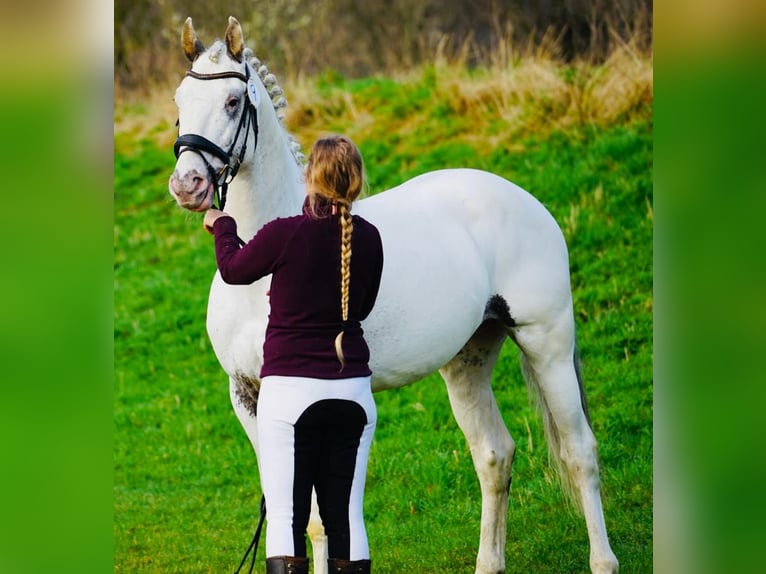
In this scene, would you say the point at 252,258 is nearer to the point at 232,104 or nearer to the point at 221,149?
the point at 221,149

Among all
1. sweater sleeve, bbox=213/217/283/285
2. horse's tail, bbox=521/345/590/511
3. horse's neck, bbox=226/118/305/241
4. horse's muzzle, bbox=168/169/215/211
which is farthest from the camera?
horse's tail, bbox=521/345/590/511

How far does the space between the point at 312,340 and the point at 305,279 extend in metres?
0.18

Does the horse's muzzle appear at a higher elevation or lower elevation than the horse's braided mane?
lower

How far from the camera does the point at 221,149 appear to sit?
3148 millimetres

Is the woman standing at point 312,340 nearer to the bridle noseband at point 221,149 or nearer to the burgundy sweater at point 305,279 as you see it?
the burgundy sweater at point 305,279

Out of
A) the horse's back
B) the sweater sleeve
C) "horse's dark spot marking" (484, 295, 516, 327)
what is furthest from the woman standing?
"horse's dark spot marking" (484, 295, 516, 327)

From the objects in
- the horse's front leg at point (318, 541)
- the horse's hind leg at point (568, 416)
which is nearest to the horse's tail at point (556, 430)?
the horse's hind leg at point (568, 416)

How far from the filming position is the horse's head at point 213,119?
3.05 meters

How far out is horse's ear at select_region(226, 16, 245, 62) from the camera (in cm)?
321

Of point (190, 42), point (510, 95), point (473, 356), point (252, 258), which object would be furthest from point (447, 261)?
point (510, 95)

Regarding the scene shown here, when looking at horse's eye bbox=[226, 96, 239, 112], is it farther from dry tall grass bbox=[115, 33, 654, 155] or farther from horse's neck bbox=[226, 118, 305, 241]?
dry tall grass bbox=[115, 33, 654, 155]

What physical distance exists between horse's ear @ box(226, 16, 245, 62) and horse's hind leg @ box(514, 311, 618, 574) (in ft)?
5.05
